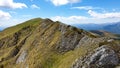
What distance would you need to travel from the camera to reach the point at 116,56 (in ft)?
146

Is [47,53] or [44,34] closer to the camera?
[47,53]

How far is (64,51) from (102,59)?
36.5 meters

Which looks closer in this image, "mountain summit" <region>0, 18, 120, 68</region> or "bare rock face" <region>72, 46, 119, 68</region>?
"bare rock face" <region>72, 46, 119, 68</region>

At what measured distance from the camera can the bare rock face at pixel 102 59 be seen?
1717 inches

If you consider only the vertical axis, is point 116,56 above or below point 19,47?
above

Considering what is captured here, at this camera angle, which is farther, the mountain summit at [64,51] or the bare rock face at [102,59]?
the mountain summit at [64,51]

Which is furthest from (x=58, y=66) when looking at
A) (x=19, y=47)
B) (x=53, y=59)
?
(x=19, y=47)

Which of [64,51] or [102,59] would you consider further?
[64,51]

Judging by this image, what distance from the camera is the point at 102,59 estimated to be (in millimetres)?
44344

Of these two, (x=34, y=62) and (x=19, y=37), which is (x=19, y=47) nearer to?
(x=19, y=37)

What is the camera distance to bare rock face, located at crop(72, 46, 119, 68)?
43622 mm

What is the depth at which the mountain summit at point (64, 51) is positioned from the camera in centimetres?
4531

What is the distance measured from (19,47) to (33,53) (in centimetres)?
2610

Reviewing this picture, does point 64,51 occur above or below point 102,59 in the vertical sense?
below
